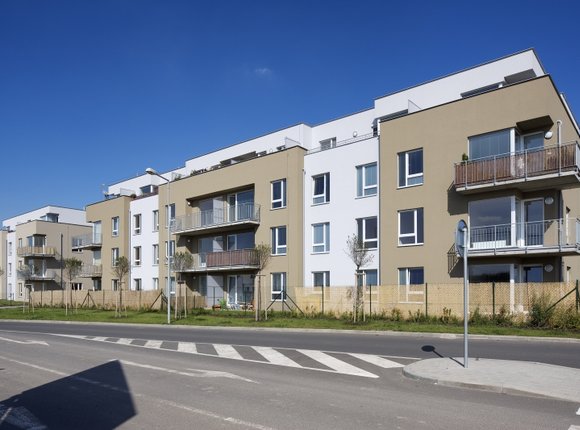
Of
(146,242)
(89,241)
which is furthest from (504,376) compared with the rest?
(89,241)

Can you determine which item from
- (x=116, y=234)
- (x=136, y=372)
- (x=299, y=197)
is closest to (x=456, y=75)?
(x=299, y=197)

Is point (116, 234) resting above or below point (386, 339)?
above

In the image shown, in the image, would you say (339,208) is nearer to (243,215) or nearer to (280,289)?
(280,289)

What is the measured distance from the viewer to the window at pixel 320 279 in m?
30.7

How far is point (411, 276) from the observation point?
26.5 m

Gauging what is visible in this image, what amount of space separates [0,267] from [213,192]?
50.4 metres

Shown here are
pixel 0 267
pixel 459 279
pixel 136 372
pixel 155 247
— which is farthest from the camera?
pixel 0 267

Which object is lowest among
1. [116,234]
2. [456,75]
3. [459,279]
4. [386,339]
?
[386,339]

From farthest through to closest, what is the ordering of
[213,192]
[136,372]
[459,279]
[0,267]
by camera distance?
[0,267] → [213,192] → [459,279] → [136,372]

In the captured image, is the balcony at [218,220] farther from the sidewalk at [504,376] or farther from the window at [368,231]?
the sidewalk at [504,376]

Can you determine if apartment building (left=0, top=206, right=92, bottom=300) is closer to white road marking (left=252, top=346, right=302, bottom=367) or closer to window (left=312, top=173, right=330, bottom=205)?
window (left=312, top=173, right=330, bottom=205)

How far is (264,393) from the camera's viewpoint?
335 inches

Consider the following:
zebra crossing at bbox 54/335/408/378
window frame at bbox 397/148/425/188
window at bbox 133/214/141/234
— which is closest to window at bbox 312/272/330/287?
window frame at bbox 397/148/425/188

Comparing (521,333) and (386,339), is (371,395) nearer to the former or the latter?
Answer: (386,339)
